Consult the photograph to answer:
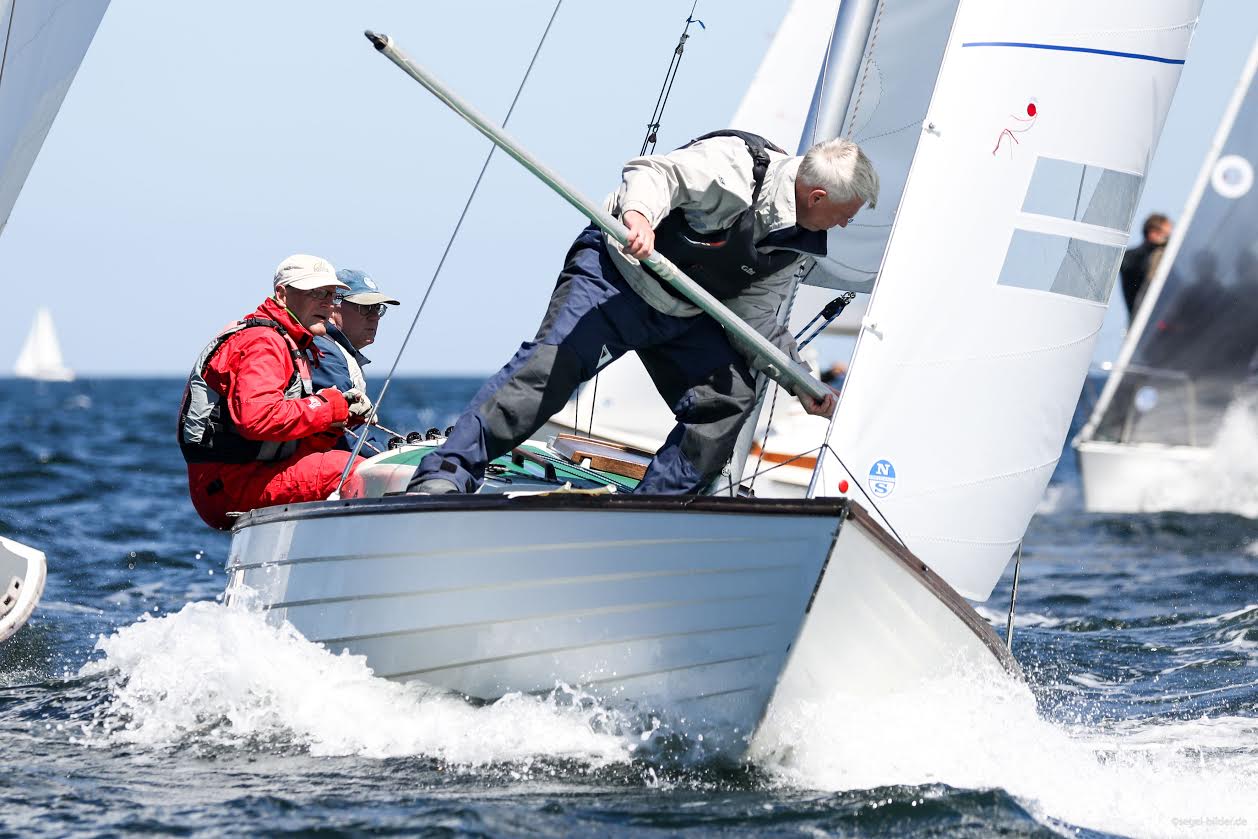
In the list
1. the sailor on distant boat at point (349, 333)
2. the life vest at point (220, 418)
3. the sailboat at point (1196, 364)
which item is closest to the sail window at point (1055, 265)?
the sailor on distant boat at point (349, 333)

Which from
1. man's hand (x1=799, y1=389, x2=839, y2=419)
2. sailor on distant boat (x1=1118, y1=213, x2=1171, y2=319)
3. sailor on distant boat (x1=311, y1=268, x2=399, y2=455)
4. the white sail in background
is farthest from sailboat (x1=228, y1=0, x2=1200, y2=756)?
sailor on distant boat (x1=1118, y1=213, x2=1171, y2=319)

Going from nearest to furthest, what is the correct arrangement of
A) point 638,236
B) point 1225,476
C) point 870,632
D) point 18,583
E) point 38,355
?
point 870,632 → point 638,236 → point 18,583 → point 1225,476 → point 38,355

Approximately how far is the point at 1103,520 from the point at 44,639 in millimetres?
9356

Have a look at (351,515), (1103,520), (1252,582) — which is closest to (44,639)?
(351,515)

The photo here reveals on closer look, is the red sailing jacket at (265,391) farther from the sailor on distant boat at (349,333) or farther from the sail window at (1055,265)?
the sail window at (1055,265)

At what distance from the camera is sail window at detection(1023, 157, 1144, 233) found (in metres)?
4.64

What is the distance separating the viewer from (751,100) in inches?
347

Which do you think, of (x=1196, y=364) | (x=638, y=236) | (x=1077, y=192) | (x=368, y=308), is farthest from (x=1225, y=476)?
(x=638, y=236)

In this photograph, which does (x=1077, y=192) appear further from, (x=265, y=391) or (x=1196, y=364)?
(x=1196, y=364)

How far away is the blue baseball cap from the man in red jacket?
0.31ft

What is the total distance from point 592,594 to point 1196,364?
36.9ft

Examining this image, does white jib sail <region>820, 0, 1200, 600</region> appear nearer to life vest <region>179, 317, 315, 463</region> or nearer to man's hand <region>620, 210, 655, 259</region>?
man's hand <region>620, 210, 655, 259</region>

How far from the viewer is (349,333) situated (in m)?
5.27

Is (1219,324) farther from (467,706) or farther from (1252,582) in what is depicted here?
(467,706)
